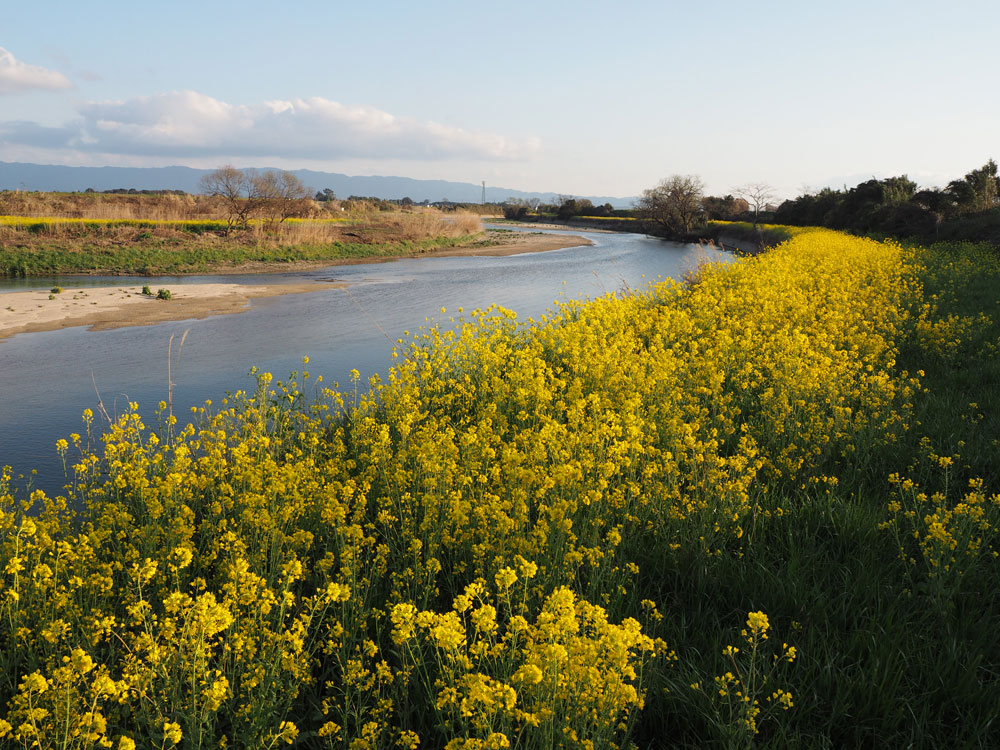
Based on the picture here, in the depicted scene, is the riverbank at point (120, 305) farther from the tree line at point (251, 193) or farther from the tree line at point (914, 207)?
the tree line at point (914, 207)

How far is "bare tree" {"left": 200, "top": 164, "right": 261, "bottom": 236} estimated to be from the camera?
35969mm

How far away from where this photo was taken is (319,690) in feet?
11.1

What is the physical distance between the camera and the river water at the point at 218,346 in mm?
9367

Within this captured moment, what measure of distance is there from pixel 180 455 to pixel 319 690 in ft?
7.79

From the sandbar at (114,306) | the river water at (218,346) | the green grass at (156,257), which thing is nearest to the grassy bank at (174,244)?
the green grass at (156,257)

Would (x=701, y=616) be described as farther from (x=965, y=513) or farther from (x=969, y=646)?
(x=965, y=513)

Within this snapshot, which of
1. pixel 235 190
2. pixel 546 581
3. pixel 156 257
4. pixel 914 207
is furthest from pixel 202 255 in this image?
pixel 914 207

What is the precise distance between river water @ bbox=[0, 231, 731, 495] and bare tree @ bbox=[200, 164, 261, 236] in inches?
452

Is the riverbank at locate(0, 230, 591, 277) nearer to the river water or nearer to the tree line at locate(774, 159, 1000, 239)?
the river water

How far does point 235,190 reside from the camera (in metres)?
36.7

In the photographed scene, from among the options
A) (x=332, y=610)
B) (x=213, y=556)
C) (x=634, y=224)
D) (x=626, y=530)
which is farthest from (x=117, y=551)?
(x=634, y=224)

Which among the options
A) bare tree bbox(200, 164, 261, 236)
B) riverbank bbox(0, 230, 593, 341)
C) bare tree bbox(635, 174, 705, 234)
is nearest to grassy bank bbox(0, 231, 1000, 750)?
riverbank bbox(0, 230, 593, 341)

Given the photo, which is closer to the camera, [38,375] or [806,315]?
[806,315]

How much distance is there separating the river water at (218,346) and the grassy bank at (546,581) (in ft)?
8.17
